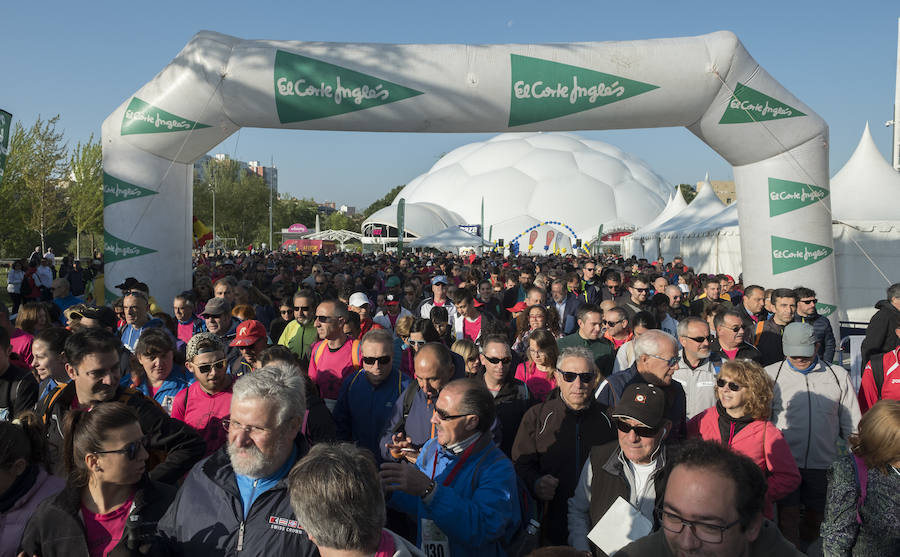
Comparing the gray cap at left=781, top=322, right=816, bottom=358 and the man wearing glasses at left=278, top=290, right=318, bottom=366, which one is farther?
the man wearing glasses at left=278, top=290, right=318, bottom=366

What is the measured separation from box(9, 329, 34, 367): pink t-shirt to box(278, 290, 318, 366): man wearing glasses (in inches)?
79.4

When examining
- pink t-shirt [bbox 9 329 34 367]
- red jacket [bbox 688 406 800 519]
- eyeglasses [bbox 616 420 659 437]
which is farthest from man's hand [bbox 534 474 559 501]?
pink t-shirt [bbox 9 329 34 367]

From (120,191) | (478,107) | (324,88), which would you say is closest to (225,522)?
(324,88)

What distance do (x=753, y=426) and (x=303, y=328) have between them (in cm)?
417

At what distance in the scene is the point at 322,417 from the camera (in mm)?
3363

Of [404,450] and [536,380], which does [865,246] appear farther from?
[404,450]

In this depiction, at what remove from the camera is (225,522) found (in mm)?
2250

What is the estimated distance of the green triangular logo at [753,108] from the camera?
Result: 8758 mm

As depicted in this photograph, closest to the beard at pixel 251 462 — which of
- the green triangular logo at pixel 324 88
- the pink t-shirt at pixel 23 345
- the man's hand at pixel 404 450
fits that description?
the man's hand at pixel 404 450

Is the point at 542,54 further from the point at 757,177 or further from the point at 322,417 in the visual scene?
the point at 322,417

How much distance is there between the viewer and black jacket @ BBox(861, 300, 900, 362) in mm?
5363

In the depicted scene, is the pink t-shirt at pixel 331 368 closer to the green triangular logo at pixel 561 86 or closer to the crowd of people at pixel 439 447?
the crowd of people at pixel 439 447

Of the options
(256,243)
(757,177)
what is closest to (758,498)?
(757,177)

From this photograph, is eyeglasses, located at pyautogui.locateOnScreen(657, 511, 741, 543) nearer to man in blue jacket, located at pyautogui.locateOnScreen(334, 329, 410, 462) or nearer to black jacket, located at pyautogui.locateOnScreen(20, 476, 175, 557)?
black jacket, located at pyautogui.locateOnScreen(20, 476, 175, 557)
